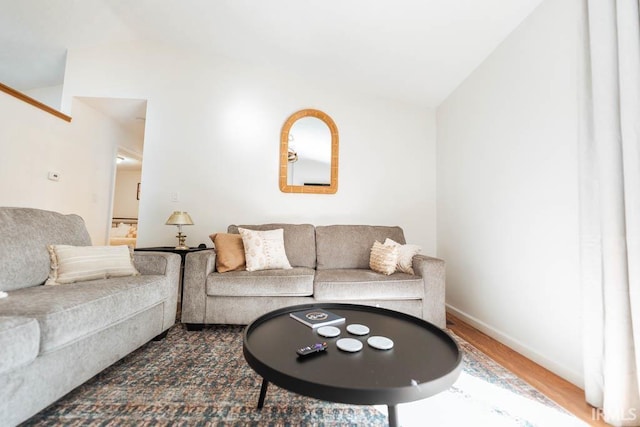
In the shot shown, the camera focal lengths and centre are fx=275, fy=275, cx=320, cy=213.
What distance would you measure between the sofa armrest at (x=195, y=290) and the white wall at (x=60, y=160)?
6.76 ft

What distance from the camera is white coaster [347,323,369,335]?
4.06 feet

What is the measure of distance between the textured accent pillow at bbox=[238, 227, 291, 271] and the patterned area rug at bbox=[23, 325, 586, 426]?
856 mm

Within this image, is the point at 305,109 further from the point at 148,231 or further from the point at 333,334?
the point at 333,334

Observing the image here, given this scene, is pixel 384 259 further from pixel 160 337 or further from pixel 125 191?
pixel 125 191

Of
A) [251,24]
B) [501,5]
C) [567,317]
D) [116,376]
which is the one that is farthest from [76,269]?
[501,5]

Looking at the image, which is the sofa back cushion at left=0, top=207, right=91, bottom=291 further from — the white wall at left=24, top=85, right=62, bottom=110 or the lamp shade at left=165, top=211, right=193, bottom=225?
the white wall at left=24, top=85, right=62, bottom=110

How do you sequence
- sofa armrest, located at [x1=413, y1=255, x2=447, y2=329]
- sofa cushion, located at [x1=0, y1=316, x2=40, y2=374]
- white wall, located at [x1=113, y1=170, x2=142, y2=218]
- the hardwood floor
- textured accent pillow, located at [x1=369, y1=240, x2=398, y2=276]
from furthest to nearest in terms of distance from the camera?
white wall, located at [x1=113, y1=170, x2=142, y2=218] < textured accent pillow, located at [x1=369, y1=240, x2=398, y2=276] < sofa armrest, located at [x1=413, y1=255, x2=447, y2=329] < the hardwood floor < sofa cushion, located at [x1=0, y1=316, x2=40, y2=374]

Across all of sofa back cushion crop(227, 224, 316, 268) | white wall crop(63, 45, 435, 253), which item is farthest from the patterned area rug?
white wall crop(63, 45, 435, 253)

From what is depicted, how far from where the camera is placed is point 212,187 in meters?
3.21

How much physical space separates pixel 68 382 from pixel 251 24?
295 centimetres

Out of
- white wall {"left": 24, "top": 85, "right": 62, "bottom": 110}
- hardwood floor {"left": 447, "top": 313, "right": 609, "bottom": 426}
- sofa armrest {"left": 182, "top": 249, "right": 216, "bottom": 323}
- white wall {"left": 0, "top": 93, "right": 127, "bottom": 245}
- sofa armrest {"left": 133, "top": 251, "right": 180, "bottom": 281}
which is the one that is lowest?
hardwood floor {"left": 447, "top": 313, "right": 609, "bottom": 426}

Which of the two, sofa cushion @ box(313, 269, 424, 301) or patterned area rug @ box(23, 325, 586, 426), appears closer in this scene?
patterned area rug @ box(23, 325, 586, 426)

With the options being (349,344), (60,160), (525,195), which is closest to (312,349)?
(349,344)

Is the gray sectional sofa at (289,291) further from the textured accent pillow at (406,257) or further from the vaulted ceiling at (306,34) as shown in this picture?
the vaulted ceiling at (306,34)
